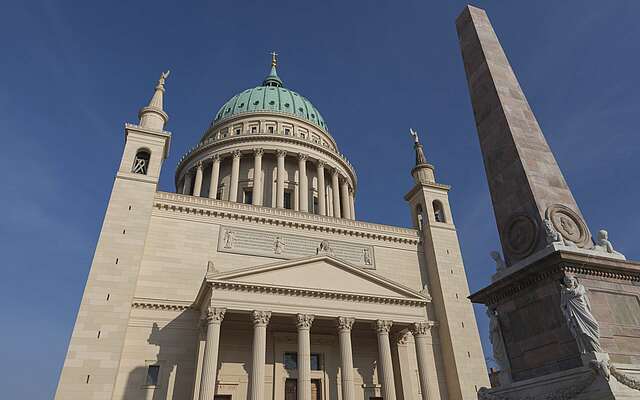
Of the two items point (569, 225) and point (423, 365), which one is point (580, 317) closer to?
point (569, 225)

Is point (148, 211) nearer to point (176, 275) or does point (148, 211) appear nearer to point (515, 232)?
point (176, 275)

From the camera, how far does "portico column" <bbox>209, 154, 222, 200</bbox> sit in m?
40.6

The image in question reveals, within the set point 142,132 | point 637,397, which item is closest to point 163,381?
point 142,132

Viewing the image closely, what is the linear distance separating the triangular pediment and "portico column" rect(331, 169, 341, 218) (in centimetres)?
1833

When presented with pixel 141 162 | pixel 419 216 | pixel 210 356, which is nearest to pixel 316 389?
pixel 210 356

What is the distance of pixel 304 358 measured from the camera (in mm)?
21641

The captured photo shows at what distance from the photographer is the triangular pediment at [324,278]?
22.9 meters

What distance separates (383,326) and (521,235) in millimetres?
16296

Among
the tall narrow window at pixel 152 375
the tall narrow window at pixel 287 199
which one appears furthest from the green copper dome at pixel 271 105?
the tall narrow window at pixel 152 375

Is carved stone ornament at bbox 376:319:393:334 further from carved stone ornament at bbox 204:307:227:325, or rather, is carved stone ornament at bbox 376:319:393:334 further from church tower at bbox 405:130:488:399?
carved stone ornament at bbox 204:307:227:325

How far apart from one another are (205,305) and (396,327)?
38.2ft

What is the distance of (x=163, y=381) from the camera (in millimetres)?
21875

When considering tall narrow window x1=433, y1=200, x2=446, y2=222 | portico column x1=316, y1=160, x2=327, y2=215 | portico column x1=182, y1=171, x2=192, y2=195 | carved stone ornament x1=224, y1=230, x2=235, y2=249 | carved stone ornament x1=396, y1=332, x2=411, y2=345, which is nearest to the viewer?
carved stone ornament x1=396, y1=332, x2=411, y2=345

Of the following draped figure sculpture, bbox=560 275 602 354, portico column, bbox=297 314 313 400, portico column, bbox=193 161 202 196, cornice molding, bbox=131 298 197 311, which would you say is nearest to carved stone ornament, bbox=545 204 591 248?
draped figure sculpture, bbox=560 275 602 354
